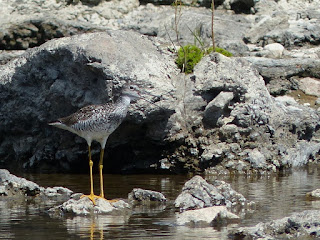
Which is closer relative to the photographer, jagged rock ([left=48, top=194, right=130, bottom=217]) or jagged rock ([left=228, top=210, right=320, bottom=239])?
jagged rock ([left=228, top=210, right=320, bottom=239])

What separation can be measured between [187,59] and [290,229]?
21.8 feet

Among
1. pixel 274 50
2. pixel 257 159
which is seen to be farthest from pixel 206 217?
pixel 274 50

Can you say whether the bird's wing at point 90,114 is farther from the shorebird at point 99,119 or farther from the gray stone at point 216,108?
the gray stone at point 216,108

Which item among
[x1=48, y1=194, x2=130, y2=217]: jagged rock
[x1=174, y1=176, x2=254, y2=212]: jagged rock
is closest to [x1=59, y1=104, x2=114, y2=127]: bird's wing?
[x1=48, y1=194, x2=130, y2=217]: jagged rock

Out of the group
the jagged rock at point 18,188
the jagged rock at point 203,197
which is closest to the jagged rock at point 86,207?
the jagged rock at point 203,197

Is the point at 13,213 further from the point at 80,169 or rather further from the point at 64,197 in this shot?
the point at 80,169

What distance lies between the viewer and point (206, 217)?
27.3 ft

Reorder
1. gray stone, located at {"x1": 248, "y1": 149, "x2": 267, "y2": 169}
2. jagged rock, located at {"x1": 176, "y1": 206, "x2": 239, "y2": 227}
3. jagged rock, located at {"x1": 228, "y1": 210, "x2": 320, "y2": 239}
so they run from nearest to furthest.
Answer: jagged rock, located at {"x1": 228, "y1": 210, "x2": 320, "y2": 239}
jagged rock, located at {"x1": 176, "y1": 206, "x2": 239, "y2": 227}
gray stone, located at {"x1": 248, "y1": 149, "x2": 267, "y2": 169}

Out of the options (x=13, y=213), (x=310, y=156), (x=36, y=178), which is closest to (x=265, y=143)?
(x=310, y=156)

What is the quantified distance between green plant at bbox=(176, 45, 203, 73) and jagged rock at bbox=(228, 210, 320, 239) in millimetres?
6340

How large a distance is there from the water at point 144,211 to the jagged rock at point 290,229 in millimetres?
469

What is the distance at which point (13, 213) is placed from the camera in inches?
358

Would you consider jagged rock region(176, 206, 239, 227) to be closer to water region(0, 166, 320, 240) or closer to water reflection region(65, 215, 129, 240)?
water region(0, 166, 320, 240)

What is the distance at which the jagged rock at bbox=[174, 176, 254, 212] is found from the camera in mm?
9195
